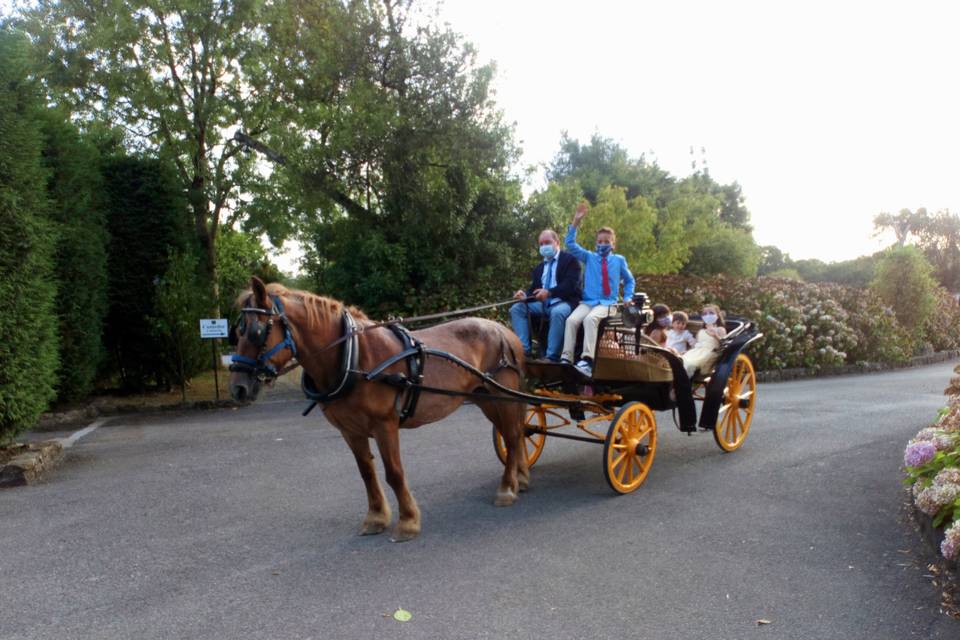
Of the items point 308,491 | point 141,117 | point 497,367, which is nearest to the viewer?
point 497,367

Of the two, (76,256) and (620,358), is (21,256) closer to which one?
(76,256)

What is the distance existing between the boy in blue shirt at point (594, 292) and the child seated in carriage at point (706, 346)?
3.45 ft

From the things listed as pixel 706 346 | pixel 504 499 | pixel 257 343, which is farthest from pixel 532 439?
pixel 257 343

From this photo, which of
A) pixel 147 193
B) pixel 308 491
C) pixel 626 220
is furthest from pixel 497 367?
pixel 626 220

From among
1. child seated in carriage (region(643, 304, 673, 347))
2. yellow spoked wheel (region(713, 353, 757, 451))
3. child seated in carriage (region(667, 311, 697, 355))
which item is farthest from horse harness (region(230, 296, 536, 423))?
yellow spoked wheel (region(713, 353, 757, 451))

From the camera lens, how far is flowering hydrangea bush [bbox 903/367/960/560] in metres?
3.76

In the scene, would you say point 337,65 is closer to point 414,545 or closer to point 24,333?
point 24,333

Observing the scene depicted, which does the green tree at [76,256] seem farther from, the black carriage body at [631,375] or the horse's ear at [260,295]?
the black carriage body at [631,375]

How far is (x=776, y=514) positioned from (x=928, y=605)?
1563 mm

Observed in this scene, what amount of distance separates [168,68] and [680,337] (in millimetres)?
13086

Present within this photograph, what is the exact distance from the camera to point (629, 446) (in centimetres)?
581

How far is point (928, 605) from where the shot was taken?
3.63 meters

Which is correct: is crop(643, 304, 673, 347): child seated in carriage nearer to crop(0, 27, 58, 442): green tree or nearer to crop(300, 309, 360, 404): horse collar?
crop(300, 309, 360, 404): horse collar

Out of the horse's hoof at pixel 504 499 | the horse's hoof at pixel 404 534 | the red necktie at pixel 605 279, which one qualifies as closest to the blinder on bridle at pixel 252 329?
the horse's hoof at pixel 404 534
